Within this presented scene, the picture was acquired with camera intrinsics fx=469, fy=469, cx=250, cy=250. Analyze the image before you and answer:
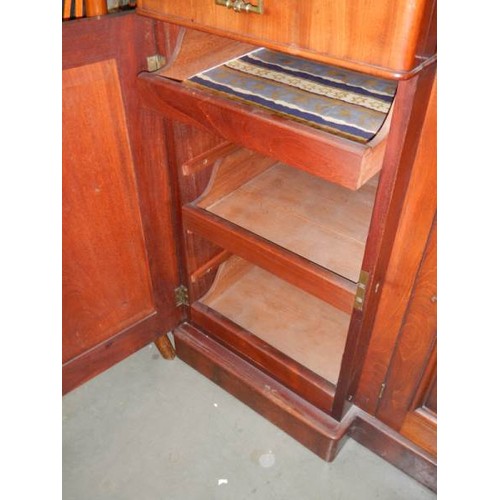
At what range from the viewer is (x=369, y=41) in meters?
0.56

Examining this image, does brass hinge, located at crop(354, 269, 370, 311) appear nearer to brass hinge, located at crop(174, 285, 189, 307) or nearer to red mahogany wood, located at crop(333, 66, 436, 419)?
red mahogany wood, located at crop(333, 66, 436, 419)

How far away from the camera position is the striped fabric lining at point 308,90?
77cm

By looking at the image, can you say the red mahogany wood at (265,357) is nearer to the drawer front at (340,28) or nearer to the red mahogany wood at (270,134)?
the red mahogany wood at (270,134)

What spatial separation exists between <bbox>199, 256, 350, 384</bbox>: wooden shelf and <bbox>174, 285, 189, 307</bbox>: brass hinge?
0.05m

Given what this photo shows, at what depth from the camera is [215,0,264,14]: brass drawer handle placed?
0.63 metres

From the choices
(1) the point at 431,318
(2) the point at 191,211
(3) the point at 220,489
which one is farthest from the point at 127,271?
(1) the point at 431,318

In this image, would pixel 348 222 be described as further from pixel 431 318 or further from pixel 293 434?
pixel 293 434

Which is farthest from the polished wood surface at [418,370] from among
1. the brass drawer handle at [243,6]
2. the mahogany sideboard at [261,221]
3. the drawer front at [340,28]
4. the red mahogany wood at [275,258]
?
the brass drawer handle at [243,6]

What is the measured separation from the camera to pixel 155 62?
86 centimetres

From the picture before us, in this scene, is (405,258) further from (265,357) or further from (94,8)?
(94,8)

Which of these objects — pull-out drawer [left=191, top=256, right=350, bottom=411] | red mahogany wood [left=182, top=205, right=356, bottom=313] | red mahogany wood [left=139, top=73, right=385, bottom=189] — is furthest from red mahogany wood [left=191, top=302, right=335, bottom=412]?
red mahogany wood [left=139, top=73, right=385, bottom=189]

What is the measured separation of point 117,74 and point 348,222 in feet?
1.88

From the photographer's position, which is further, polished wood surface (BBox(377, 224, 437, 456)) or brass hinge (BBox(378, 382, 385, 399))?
brass hinge (BBox(378, 382, 385, 399))

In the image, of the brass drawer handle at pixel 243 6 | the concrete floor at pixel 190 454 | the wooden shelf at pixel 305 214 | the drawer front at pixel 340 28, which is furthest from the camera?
the concrete floor at pixel 190 454
